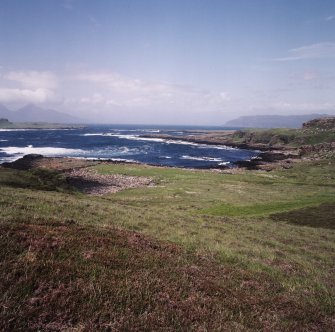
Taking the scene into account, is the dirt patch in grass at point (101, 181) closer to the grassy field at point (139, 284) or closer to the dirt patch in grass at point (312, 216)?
the dirt patch in grass at point (312, 216)

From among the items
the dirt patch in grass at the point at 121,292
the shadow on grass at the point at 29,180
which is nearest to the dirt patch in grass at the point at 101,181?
the shadow on grass at the point at 29,180

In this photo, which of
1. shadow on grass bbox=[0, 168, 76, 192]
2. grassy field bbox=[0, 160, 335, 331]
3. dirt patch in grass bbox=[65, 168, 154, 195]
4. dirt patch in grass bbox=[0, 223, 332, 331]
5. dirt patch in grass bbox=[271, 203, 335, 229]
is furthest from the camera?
dirt patch in grass bbox=[65, 168, 154, 195]

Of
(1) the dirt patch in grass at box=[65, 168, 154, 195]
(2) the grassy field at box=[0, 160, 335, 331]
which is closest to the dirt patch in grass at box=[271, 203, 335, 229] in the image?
(2) the grassy field at box=[0, 160, 335, 331]

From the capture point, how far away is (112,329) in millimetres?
7012

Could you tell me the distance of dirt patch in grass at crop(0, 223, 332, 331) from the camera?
7.27 meters

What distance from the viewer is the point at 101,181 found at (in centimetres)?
7744

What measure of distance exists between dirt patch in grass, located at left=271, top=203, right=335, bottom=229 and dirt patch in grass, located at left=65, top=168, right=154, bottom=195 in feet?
114

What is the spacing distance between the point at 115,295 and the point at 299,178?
289 feet

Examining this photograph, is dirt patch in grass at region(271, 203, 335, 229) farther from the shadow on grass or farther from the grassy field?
the shadow on grass

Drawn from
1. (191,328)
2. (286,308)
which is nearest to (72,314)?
(191,328)

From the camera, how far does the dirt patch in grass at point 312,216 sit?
38216 mm

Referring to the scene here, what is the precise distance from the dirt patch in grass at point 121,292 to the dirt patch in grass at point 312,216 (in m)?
28.5

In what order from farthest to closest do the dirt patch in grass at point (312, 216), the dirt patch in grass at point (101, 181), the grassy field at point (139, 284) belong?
the dirt patch in grass at point (101, 181) → the dirt patch in grass at point (312, 216) → the grassy field at point (139, 284)

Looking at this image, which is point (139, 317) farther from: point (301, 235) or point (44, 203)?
point (301, 235)
